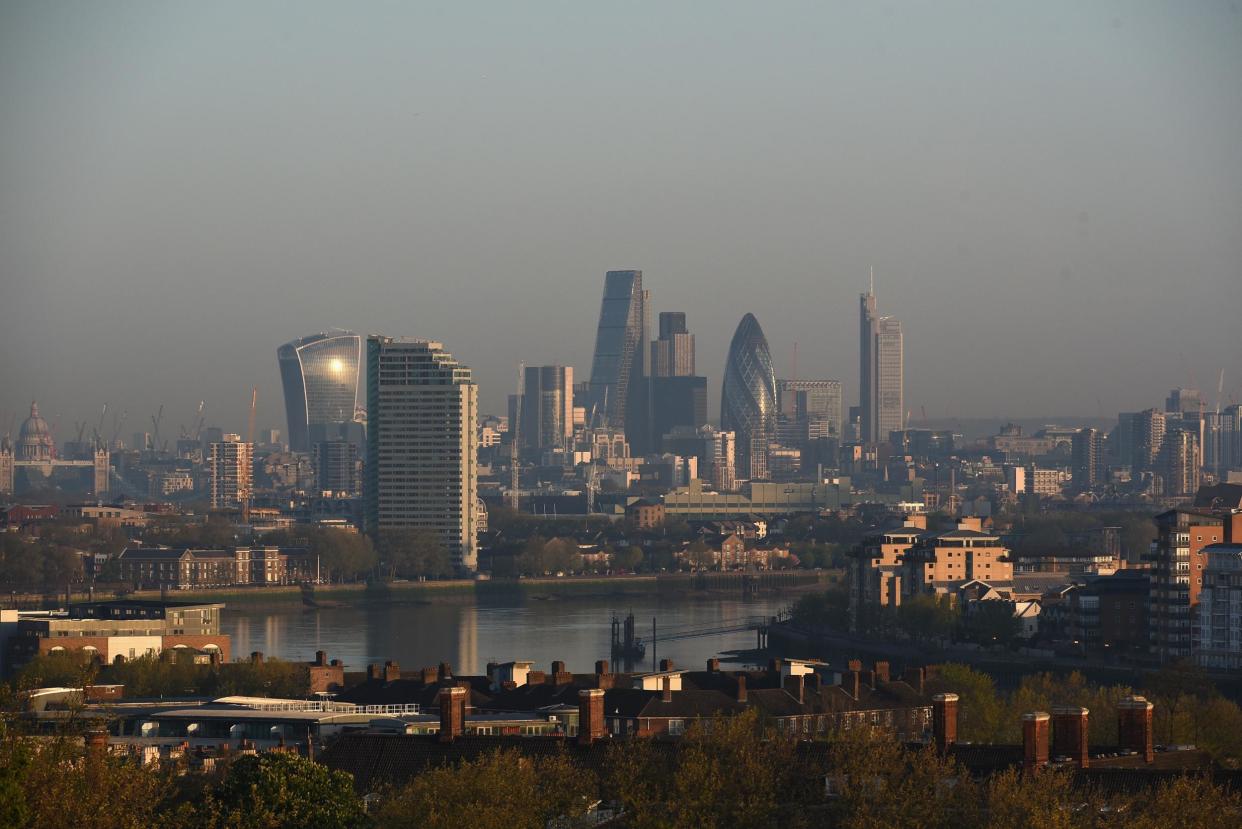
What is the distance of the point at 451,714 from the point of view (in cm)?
1477

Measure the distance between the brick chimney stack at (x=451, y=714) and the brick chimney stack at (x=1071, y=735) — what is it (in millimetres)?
3017

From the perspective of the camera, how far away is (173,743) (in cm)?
1789

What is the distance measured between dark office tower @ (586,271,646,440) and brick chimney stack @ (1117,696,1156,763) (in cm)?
14348

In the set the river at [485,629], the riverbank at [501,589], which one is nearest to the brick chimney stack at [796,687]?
the river at [485,629]

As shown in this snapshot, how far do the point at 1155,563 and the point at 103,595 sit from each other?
26271mm

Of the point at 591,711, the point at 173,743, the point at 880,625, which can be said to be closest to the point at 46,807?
the point at 591,711

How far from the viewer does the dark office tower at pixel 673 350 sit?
16238 cm

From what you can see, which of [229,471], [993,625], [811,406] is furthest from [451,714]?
[811,406]

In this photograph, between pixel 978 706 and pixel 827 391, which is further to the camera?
pixel 827 391

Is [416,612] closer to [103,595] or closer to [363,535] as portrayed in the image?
[103,595]

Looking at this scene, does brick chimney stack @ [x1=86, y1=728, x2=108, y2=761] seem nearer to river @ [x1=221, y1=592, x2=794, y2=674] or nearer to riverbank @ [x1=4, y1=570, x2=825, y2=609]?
river @ [x1=221, y1=592, x2=794, y2=674]

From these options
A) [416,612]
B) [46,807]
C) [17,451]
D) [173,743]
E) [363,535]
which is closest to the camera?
[46,807]

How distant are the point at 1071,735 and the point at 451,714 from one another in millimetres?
3184

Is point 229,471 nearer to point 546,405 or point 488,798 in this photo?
point 546,405
